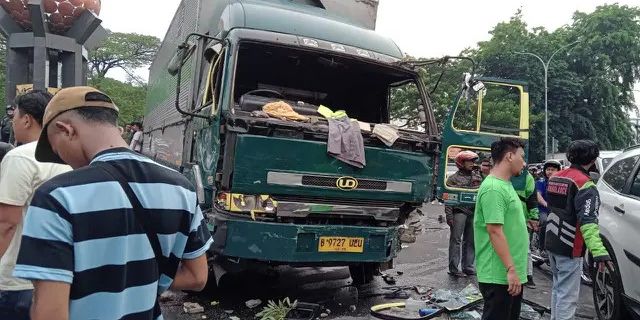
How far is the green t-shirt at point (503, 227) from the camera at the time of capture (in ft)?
10.8

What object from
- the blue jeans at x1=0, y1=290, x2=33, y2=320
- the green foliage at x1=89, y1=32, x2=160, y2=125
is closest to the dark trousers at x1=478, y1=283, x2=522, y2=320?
the blue jeans at x1=0, y1=290, x2=33, y2=320

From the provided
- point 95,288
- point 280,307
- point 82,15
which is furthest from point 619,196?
point 82,15

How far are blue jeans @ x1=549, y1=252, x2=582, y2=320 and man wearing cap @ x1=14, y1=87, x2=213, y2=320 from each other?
344 cm

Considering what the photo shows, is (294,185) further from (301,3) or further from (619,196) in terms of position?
(619,196)

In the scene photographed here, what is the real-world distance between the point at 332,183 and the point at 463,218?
2.71 metres

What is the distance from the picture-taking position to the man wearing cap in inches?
54.6

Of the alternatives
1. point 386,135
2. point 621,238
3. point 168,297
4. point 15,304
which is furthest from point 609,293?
point 15,304

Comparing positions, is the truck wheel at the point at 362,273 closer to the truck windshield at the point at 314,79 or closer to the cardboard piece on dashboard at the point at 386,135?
the cardboard piece on dashboard at the point at 386,135

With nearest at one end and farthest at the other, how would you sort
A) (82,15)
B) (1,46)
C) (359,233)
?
(359,233)
(82,15)
(1,46)

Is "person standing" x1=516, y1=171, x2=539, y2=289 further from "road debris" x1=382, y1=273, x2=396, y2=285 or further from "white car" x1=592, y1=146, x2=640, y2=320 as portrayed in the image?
"road debris" x1=382, y1=273, x2=396, y2=285

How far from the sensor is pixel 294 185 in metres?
4.87

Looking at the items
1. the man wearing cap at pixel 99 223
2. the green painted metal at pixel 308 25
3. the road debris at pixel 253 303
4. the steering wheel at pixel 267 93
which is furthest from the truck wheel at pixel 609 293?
the man wearing cap at pixel 99 223

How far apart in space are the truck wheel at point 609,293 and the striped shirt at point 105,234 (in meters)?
4.24

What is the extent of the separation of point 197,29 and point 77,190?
5.71 metres
